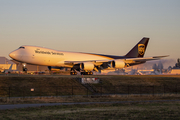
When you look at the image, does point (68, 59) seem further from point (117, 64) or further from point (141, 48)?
point (141, 48)

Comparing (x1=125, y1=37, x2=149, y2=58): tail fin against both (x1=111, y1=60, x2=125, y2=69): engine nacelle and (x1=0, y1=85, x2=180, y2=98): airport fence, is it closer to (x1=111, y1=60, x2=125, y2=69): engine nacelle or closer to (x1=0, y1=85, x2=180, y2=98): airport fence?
(x1=111, y1=60, x2=125, y2=69): engine nacelle

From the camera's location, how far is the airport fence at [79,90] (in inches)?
1480

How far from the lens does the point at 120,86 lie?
156ft

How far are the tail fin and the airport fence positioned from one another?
20.1 m

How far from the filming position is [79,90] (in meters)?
42.3

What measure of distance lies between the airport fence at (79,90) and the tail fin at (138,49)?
2010 cm

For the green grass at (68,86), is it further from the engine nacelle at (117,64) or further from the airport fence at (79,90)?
the engine nacelle at (117,64)

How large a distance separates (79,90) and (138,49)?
3202 cm

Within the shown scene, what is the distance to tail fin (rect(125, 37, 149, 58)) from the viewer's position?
69.4m

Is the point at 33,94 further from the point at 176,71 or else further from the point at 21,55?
the point at 176,71

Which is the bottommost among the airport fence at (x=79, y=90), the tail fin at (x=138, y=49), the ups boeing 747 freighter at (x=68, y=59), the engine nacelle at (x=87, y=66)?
the airport fence at (x=79, y=90)

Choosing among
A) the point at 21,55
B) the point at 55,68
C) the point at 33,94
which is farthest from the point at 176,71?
the point at 33,94

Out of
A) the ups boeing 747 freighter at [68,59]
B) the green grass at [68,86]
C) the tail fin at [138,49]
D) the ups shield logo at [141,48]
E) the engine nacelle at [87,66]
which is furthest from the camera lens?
the ups shield logo at [141,48]

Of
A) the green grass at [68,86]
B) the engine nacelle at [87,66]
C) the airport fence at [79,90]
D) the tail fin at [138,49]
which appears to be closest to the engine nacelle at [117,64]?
the engine nacelle at [87,66]
